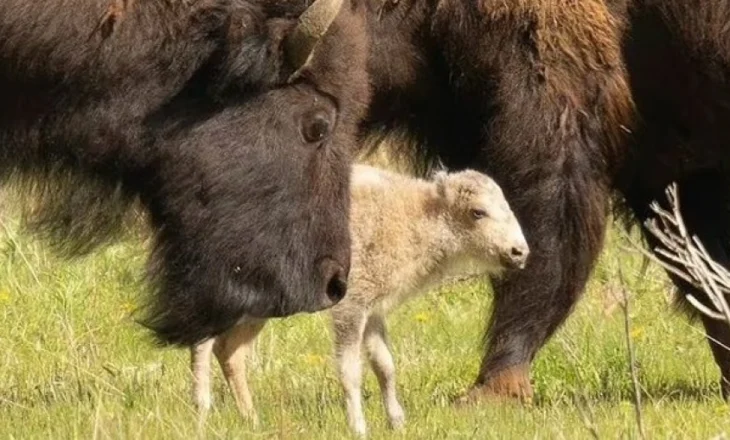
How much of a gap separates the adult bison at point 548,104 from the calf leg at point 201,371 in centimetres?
108

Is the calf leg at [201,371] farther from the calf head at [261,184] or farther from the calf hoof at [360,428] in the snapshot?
the calf hoof at [360,428]

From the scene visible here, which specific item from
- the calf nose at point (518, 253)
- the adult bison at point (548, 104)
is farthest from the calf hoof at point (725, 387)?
the calf nose at point (518, 253)

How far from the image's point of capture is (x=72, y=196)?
6.82 m

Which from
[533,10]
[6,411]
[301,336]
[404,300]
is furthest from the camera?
[301,336]

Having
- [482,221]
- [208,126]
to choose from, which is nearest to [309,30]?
[208,126]

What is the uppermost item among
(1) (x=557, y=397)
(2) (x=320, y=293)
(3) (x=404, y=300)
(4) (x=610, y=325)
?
(2) (x=320, y=293)

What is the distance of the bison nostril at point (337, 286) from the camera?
21.1ft

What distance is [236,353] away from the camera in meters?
7.28

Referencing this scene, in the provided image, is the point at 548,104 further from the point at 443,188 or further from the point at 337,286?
the point at 337,286

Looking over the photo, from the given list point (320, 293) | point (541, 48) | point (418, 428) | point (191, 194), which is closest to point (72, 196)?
point (191, 194)

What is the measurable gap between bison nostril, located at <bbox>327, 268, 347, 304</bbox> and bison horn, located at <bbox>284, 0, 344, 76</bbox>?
719mm

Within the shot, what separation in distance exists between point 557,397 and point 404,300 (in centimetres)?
84

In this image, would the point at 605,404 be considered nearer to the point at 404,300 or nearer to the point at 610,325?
the point at 404,300

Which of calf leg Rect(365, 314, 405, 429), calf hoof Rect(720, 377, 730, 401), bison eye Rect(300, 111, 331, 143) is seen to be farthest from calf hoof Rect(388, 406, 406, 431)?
calf hoof Rect(720, 377, 730, 401)
